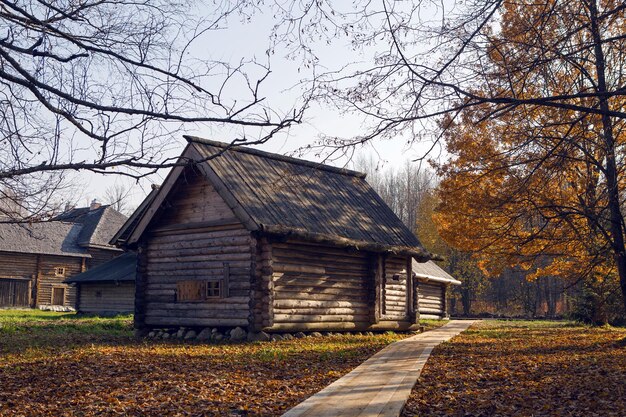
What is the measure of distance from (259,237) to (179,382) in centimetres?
738

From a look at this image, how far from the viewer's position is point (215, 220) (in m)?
17.5

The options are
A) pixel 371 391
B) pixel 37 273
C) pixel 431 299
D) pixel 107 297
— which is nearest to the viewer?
pixel 371 391

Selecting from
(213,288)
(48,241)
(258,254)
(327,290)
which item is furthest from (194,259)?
(48,241)

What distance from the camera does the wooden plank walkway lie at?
6695mm

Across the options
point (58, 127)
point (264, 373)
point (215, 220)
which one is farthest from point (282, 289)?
point (58, 127)

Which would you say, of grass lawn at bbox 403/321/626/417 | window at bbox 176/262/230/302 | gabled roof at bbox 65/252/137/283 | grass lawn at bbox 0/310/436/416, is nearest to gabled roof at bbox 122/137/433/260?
window at bbox 176/262/230/302

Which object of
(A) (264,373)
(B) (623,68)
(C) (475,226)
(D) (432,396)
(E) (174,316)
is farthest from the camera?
(C) (475,226)

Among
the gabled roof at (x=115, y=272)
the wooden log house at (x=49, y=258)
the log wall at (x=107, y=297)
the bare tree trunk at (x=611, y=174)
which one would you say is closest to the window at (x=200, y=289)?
the bare tree trunk at (x=611, y=174)

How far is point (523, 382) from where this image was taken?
932 centimetres

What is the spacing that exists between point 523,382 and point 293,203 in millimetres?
10342

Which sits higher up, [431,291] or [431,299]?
[431,291]

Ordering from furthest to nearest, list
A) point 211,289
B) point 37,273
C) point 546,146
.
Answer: point 37,273, point 211,289, point 546,146

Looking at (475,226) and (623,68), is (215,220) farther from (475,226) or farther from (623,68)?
(623,68)

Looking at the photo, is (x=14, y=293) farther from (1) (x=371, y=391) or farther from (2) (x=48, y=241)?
(1) (x=371, y=391)
